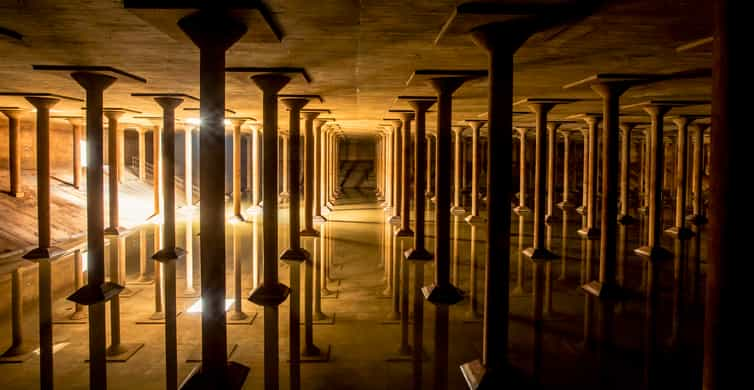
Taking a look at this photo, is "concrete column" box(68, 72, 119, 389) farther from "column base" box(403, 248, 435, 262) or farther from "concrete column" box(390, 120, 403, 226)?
"concrete column" box(390, 120, 403, 226)

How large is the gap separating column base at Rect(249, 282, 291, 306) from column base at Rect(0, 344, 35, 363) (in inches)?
134

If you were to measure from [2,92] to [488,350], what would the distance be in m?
12.5

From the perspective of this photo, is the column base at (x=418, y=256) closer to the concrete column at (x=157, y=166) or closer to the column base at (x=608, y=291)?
the column base at (x=608, y=291)

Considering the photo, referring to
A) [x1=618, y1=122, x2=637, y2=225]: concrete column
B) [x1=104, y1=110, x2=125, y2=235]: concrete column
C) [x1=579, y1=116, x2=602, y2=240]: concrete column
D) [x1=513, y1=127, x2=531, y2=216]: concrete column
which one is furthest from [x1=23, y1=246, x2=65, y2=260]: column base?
[x1=618, y1=122, x2=637, y2=225]: concrete column

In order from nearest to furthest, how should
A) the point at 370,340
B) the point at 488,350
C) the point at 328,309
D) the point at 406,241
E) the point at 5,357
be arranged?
the point at 488,350, the point at 5,357, the point at 370,340, the point at 328,309, the point at 406,241

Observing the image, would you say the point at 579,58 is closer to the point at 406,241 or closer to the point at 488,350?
the point at 488,350

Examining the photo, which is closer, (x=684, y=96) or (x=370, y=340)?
(x=370, y=340)

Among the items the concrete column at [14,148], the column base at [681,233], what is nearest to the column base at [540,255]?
the column base at [681,233]

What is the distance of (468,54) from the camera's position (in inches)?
281

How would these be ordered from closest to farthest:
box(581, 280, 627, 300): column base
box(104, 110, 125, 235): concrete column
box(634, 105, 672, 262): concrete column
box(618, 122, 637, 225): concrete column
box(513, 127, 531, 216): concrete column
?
box(581, 280, 627, 300): column base, box(634, 105, 672, 262): concrete column, box(104, 110, 125, 235): concrete column, box(618, 122, 637, 225): concrete column, box(513, 127, 531, 216): concrete column

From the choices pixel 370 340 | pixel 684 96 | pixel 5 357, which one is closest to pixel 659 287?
pixel 684 96

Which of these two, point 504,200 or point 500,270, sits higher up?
point 504,200

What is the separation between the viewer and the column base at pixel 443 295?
905 centimetres

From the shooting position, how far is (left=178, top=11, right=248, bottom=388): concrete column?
5.53 meters
